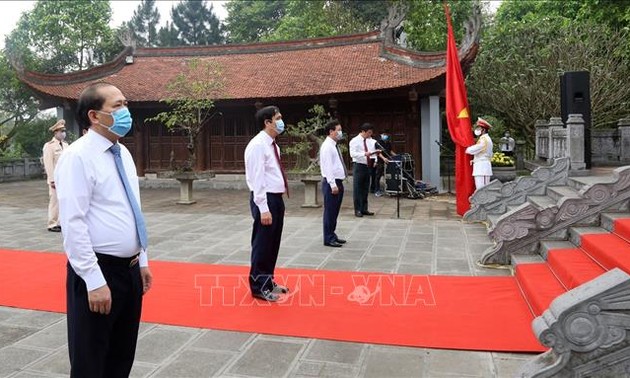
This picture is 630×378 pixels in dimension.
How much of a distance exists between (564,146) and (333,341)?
7.09 m

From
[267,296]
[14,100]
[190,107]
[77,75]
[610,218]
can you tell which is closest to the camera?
[267,296]

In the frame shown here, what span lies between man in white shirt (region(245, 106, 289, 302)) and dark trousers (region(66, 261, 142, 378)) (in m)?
1.88

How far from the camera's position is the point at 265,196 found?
4.08 m

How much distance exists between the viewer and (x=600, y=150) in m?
11.5

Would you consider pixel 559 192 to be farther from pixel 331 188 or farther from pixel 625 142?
pixel 625 142

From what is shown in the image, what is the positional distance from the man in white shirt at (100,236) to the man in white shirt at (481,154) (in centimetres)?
691

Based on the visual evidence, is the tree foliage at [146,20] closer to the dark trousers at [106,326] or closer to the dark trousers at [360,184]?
the dark trousers at [360,184]

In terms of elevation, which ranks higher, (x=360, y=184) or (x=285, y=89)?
(x=285, y=89)

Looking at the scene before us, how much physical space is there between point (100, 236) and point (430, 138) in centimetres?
1173

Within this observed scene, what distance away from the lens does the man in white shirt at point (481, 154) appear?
8.21 m

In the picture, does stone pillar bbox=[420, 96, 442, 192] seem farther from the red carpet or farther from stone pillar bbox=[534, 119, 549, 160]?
the red carpet

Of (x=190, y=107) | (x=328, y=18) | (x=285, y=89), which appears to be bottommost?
(x=190, y=107)

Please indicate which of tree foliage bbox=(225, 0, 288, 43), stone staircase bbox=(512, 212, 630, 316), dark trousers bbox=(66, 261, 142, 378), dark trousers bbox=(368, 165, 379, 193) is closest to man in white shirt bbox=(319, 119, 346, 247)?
stone staircase bbox=(512, 212, 630, 316)

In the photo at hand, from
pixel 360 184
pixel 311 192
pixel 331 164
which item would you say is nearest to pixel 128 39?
pixel 311 192
